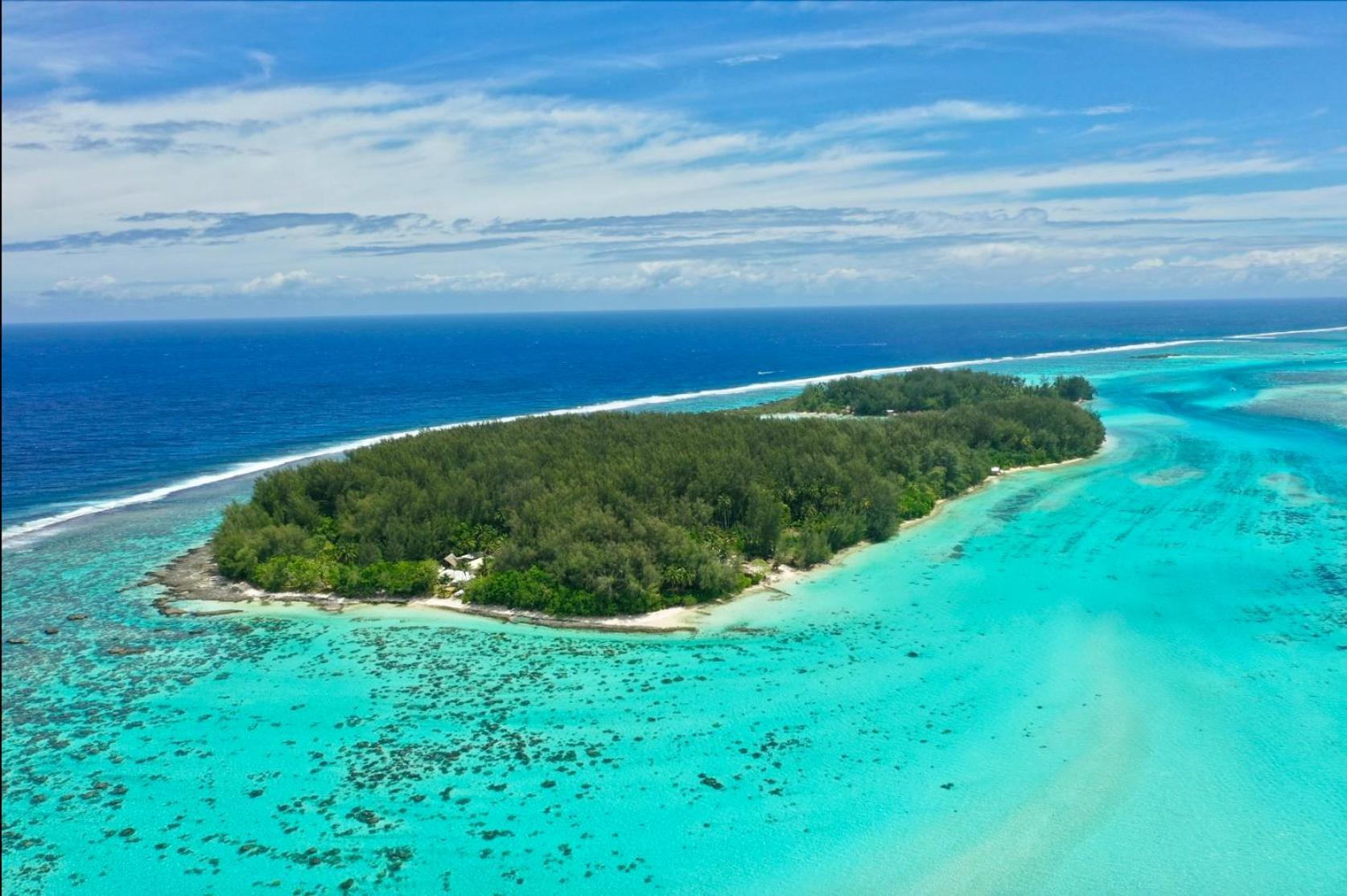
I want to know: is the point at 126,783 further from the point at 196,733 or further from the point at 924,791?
the point at 924,791

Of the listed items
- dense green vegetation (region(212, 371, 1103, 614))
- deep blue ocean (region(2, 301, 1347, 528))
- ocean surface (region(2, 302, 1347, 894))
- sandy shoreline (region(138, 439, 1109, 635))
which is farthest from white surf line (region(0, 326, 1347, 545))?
dense green vegetation (region(212, 371, 1103, 614))

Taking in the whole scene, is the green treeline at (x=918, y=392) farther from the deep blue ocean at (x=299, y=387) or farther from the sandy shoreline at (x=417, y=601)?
the sandy shoreline at (x=417, y=601)

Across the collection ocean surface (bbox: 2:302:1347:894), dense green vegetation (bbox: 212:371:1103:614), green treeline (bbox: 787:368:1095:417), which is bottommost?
ocean surface (bbox: 2:302:1347:894)

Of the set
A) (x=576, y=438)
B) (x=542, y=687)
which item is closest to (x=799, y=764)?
(x=542, y=687)

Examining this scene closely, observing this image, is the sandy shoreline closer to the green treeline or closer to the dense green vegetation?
the dense green vegetation

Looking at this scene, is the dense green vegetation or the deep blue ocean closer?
the dense green vegetation

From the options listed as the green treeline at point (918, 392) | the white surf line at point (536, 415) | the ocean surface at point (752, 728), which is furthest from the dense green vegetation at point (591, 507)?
the green treeline at point (918, 392)

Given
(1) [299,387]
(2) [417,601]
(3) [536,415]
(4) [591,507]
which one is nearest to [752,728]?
(4) [591,507]
